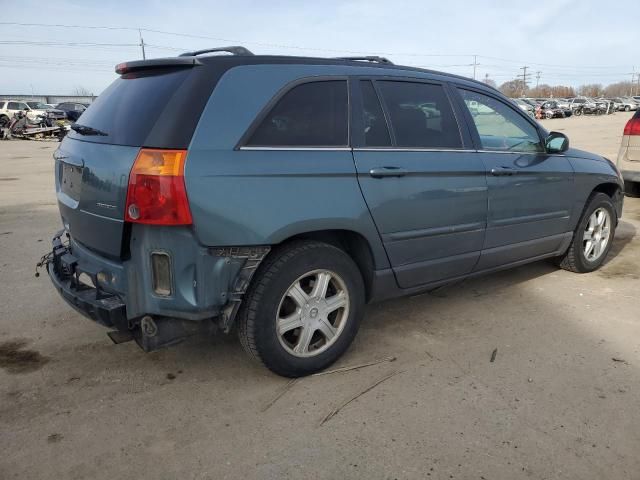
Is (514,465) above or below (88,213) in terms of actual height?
below

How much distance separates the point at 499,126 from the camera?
13.5 feet

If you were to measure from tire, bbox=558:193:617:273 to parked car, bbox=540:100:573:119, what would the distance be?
43.5 metres

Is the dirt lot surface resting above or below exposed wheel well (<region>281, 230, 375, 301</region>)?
below

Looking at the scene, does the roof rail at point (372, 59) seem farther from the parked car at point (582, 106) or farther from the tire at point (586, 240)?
the parked car at point (582, 106)

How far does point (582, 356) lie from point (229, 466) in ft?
7.48

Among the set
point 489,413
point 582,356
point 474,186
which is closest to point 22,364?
point 489,413

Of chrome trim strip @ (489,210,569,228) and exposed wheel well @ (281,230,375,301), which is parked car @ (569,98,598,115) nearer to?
chrome trim strip @ (489,210,569,228)

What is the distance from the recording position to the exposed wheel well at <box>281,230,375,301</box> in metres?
3.03

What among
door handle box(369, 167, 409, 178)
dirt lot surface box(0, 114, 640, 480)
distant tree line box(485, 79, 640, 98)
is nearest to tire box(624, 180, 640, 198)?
dirt lot surface box(0, 114, 640, 480)

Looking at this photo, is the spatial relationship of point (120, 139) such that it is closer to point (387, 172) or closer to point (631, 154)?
point (387, 172)

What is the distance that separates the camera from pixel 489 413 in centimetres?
267

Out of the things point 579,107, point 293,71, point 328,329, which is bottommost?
point 328,329

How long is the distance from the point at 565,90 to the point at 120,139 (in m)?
128

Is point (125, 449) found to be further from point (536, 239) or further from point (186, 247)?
point (536, 239)
